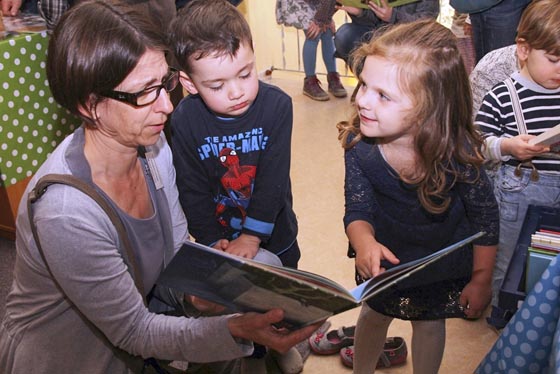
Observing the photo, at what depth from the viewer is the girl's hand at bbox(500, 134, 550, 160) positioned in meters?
1.57

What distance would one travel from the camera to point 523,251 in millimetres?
1289

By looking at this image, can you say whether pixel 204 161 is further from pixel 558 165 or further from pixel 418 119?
pixel 558 165

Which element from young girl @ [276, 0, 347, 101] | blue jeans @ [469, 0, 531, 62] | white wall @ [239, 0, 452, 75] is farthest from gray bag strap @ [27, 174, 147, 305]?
white wall @ [239, 0, 452, 75]

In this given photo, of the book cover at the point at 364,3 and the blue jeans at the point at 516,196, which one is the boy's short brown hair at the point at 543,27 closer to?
the blue jeans at the point at 516,196

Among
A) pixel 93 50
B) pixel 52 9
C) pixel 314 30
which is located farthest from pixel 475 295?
pixel 314 30

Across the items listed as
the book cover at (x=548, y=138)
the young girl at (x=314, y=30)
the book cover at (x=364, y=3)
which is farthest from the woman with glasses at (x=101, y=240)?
the young girl at (x=314, y=30)

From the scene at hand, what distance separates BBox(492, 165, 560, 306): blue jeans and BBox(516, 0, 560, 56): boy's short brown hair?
0.35 metres

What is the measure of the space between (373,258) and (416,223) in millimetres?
180

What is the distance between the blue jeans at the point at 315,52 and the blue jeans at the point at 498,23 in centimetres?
159

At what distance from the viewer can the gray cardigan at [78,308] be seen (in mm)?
1179

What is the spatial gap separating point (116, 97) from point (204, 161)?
398 millimetres

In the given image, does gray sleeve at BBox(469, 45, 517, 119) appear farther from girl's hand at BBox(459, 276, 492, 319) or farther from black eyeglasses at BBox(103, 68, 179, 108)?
black eyeglasses at BBox(103, 68, 179, 108)

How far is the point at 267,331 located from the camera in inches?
48.1

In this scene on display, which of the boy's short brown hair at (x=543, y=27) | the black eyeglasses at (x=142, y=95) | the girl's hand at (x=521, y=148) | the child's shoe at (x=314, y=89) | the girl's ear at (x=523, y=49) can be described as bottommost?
the child's shoe at (x=314, y=89)
